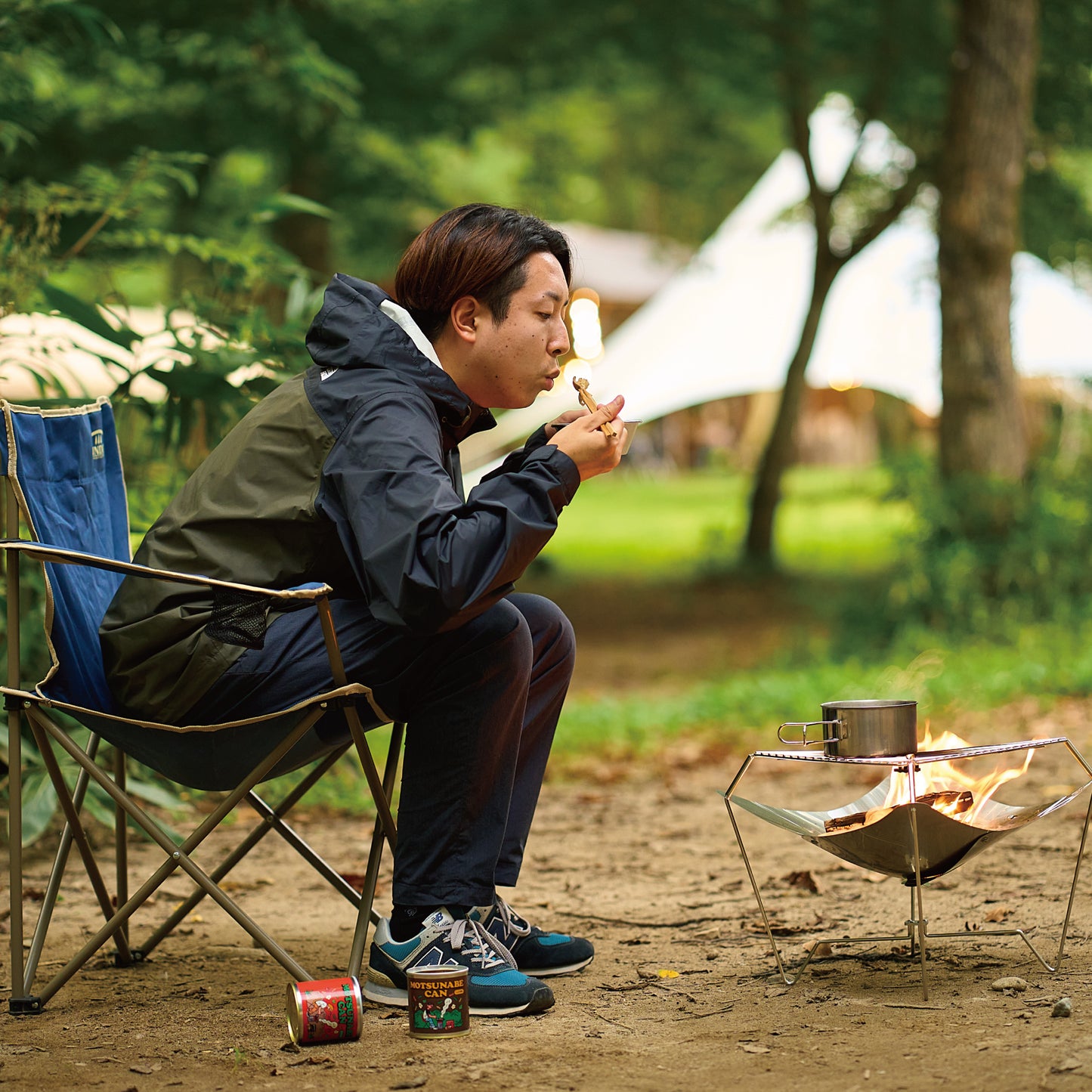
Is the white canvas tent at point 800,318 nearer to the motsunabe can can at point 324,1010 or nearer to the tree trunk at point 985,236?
the tree trunk at point 985,236

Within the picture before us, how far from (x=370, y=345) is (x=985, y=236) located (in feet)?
17.3

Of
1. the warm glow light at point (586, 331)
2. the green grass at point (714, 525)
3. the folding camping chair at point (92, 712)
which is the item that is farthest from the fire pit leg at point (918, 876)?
the warm glow light at point (586, 331)

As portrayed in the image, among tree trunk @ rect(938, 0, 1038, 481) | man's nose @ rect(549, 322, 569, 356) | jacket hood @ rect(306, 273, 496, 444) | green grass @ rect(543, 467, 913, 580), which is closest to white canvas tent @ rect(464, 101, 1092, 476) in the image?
green grass @ rect(543, 467, 913, 580)

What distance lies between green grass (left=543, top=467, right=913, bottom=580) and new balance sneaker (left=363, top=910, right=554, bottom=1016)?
480 centimetres

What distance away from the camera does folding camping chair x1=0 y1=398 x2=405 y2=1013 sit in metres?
2.03

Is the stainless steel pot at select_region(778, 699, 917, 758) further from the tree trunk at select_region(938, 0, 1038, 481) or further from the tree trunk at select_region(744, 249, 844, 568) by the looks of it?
the tree trunk at select_region(744, 249, 844, 568)

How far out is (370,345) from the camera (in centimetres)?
214

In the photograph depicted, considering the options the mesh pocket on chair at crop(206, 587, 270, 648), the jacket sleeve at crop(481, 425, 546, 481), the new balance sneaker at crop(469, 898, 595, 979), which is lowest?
the new balance sneaker at crop(469, 898, 595, 979)

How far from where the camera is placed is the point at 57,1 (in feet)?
11.9

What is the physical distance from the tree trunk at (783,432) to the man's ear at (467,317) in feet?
26.7

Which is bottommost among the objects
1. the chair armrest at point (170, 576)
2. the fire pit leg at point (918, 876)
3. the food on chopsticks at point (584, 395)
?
the fire pit leg at point (918, 876)

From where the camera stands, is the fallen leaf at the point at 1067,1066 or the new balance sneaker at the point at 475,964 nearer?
the fallen leaf at the point at 1067,1066

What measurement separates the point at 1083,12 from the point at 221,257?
6.16 metres

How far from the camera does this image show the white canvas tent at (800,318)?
402 inches
